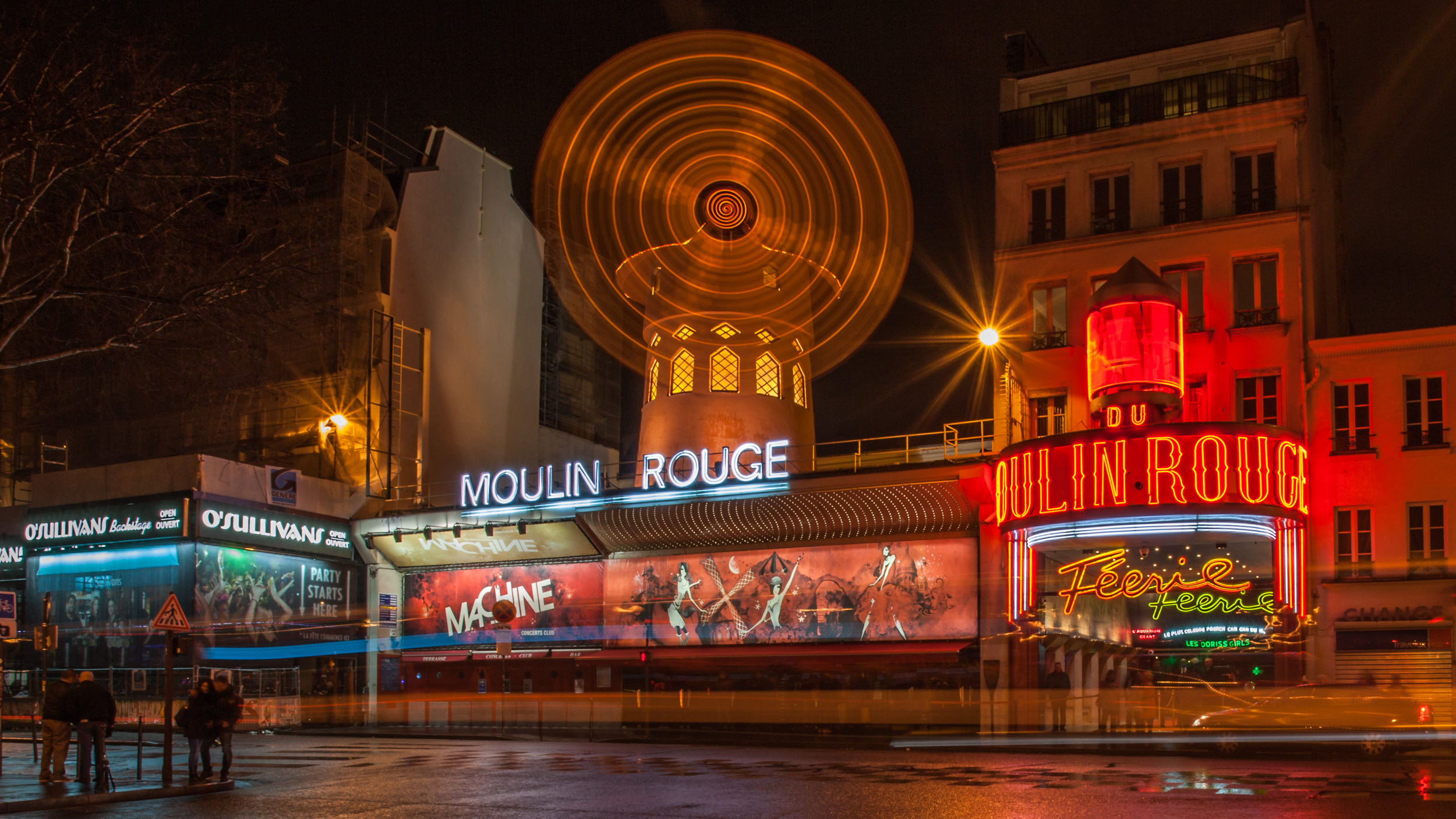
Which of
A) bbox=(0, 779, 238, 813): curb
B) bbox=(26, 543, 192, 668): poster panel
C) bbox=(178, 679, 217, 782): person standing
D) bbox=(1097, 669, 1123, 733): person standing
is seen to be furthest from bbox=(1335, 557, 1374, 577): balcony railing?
bbox=(26, 543, 192, 668): poster panel

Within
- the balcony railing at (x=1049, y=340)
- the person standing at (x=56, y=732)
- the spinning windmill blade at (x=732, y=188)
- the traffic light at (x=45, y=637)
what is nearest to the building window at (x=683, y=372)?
the spinning windmill blade at (x=732, y=188)

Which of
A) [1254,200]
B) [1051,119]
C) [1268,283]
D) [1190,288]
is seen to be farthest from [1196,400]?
[1051,119]

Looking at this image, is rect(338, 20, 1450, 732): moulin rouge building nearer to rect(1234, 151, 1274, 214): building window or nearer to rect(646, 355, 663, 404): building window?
rect(1234, 151, 1274, 214): building window

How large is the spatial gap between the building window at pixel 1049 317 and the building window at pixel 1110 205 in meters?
1.58

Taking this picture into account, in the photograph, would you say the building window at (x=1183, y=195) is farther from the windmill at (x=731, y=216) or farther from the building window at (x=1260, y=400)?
the windmill at (x=731, y=216)

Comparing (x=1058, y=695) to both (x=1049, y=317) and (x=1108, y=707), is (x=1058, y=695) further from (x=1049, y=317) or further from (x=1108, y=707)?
(x=1049, y=317)

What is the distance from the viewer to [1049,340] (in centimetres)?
2869

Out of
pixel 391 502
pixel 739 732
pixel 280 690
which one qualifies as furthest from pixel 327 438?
pixel 739 732

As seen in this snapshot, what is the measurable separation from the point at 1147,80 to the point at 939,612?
1286 cm

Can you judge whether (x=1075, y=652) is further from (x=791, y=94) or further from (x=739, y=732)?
(x=791, y=94)

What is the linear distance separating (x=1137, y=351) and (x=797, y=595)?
31.2 feet

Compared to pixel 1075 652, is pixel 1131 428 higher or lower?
higher

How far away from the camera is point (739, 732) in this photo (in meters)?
29.1

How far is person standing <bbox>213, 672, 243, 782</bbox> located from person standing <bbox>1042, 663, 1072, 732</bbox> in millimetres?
16898
